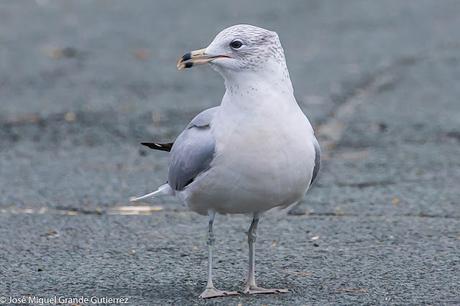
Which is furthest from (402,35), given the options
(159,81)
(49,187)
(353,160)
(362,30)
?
(49,187)

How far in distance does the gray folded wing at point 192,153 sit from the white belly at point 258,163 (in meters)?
0.06

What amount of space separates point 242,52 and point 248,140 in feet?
1.51

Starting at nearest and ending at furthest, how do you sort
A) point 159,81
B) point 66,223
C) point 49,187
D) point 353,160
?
point 66,223
point 49,187
point 353,160
point 159,81

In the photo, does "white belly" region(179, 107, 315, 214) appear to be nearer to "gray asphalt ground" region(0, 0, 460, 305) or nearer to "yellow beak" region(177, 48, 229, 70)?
"yellow beak" region(177, 48, 229, 70)

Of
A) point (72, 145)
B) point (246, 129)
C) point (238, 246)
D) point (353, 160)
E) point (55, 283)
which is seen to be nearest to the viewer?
point (246, 129)

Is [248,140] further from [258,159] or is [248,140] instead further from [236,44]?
[236,44]

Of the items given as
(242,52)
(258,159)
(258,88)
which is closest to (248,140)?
(258,159)

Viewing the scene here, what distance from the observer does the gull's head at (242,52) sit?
18.2ft

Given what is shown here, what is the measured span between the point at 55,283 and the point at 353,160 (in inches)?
149

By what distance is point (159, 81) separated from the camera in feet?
39.7

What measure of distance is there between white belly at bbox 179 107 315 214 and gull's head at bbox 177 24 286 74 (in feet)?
0.96

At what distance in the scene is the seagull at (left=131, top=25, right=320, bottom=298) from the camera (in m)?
5.41

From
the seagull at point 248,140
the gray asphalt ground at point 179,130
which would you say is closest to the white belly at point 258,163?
the seagull at point 248,140

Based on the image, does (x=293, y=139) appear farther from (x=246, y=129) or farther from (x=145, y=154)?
(x=145, y=154)
